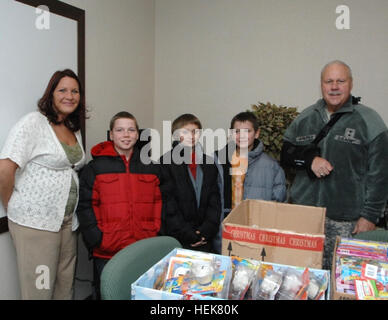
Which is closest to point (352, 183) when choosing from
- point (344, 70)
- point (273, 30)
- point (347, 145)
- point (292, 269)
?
point (347, 145)

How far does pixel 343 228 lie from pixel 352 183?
0.28 m

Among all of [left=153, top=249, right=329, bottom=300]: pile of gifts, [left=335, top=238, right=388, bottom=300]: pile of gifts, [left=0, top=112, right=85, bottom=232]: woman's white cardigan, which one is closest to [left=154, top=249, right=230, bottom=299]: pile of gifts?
[left=153, top=249, right=329, bottom=300]: pile of gifts

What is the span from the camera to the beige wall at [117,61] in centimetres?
275

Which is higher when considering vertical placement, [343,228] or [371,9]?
[371,9]

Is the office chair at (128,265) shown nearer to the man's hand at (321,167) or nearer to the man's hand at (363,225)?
the man's hand at (321,167)

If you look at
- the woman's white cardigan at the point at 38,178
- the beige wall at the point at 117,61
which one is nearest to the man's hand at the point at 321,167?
the woman's white cardigan at the point at 38,178

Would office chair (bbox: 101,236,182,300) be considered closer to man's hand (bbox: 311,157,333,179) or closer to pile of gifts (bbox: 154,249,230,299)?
pile of gifts (bbox: 154,249,230,299)

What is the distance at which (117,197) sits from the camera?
6.64 ft

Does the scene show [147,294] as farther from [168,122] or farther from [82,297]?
[168,122]

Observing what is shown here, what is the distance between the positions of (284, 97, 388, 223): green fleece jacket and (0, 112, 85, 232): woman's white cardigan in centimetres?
154

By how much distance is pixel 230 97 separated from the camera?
11.3 ft

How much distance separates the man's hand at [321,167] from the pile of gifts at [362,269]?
683mm

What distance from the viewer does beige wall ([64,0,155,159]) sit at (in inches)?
108
